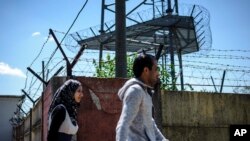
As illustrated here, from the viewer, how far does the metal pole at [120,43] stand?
816cm

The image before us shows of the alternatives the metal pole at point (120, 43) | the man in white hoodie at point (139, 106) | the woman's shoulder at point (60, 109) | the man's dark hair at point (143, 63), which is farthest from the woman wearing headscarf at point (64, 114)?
the metal pole at point (120, 43)

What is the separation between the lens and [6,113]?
27.9 metres

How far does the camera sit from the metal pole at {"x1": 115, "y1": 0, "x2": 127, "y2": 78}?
816cm

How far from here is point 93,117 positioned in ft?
25.5

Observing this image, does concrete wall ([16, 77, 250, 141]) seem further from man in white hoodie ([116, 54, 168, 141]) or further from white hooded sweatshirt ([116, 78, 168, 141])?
white hooded sweatshirt ([116, 78, 168, 141])

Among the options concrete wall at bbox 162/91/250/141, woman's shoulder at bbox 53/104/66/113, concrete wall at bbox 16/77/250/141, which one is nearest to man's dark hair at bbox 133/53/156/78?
woman's shoulder at bbox 53/104/66/113

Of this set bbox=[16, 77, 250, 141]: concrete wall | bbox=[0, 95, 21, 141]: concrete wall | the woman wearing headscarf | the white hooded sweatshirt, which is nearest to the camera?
the white hooded sweatshirt

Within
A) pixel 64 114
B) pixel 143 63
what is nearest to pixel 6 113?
pixel 64 114

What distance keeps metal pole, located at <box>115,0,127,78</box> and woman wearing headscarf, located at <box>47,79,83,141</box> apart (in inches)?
130

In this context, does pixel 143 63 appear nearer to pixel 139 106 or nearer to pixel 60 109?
pixel 139 106

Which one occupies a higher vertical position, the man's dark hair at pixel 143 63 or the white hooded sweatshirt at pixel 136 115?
the man's dark hair at pixel 143 63

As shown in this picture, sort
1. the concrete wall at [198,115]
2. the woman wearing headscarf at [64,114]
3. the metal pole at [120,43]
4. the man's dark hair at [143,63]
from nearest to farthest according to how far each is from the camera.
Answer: the man's dark hair at [143,63] < the woman wearing headscarf at [64,114] < the metal pole at [120,43] < the concrete wall at [198,115]

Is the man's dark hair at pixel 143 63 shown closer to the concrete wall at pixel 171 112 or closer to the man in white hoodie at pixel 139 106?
the man in white hoodie at pixel 139 106

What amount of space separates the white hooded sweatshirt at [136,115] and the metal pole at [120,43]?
4507 millimetres
